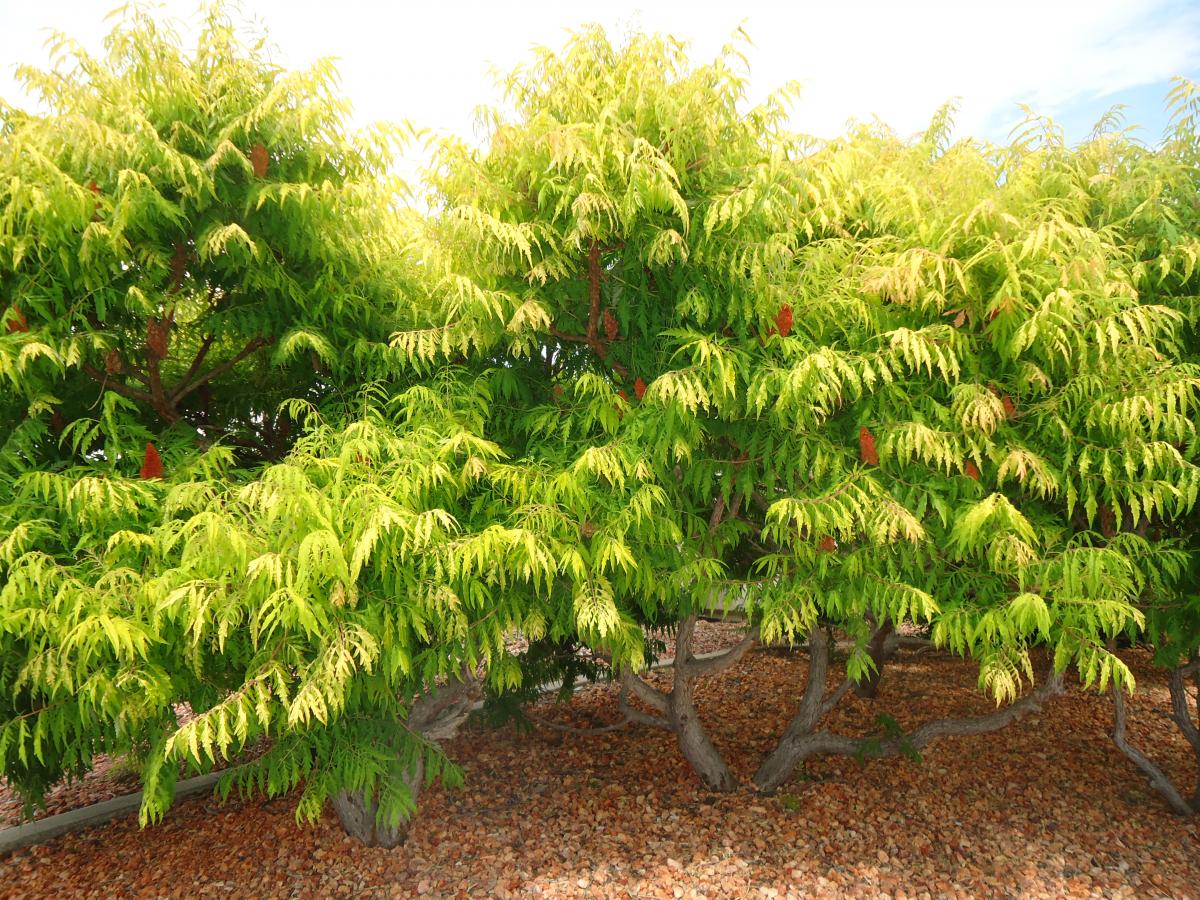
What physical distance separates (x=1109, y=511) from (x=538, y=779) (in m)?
3.69

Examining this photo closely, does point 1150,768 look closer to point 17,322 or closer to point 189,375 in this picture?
point 189,375

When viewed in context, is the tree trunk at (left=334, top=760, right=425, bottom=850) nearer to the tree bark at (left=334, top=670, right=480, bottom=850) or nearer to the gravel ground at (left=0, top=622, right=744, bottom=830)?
the tree bark at (left=334, top=670, right=480, bottom=850)

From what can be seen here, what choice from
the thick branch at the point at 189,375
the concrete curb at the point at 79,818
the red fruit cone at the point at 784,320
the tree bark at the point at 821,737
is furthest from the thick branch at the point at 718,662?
the thick branch at the point at 189,375

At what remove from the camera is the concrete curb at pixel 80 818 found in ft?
14.8

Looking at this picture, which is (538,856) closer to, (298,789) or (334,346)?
(298,789)

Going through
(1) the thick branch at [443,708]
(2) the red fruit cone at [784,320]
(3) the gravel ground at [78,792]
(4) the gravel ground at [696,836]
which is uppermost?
(2) the red fruit cone at [784,320]

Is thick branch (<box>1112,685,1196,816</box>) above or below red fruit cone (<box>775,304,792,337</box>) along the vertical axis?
below

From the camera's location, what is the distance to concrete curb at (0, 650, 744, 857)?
4.52 metres

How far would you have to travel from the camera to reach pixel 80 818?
15.4ft

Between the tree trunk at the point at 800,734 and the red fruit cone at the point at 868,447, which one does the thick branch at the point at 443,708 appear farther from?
the red fruit cone at the point at 868,447

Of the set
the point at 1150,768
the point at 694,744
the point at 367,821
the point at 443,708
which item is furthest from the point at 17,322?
the point at 1150,768

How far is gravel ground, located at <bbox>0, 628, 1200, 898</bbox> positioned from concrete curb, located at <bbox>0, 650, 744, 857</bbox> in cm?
10

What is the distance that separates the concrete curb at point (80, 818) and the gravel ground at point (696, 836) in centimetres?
10

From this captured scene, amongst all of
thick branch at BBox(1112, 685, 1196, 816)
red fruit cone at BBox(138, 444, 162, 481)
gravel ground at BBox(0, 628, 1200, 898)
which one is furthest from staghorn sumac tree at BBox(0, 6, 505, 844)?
thick branch at BBox(1112, 685, 1196, 816)
